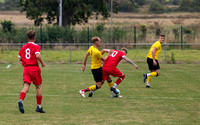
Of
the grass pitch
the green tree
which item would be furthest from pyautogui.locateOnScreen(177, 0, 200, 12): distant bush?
the grass pitch

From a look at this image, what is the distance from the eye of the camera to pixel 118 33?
32406 mm

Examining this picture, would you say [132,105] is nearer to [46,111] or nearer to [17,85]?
[46,111]

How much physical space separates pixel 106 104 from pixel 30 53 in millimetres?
2545

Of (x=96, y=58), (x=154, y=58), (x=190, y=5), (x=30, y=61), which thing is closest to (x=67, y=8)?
(x=154, y=58)

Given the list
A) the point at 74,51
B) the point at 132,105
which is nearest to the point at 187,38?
the point at 74,51

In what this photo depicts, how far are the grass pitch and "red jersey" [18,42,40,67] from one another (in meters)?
1.12

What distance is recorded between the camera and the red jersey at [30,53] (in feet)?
28.6

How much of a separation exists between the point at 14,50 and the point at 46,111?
1941 centimetres

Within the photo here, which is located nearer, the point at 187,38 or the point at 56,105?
the point at 56,105

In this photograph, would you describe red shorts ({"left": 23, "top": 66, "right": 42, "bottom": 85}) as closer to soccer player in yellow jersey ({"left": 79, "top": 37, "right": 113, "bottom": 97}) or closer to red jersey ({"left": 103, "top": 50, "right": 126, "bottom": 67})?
soccer player in yellow jersey ({"left": 79, "top": 37, "right": 113, "bottom": 97})

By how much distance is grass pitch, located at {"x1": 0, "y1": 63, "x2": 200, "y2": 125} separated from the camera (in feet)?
27.1

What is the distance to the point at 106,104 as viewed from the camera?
402 inches

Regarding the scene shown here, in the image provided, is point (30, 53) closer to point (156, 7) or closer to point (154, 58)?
point (154, 58)

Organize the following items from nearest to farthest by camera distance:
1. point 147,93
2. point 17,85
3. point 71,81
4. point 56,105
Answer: point 56,105 → point 147,93 → point 17,85 → point 71,81
